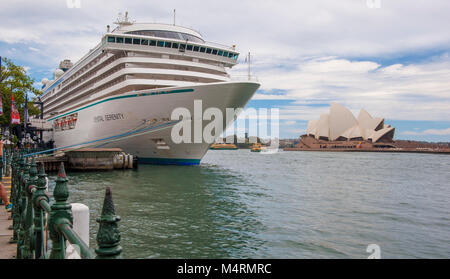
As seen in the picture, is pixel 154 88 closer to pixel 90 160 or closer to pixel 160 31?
pixel 160 31

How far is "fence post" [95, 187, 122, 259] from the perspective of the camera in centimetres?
194

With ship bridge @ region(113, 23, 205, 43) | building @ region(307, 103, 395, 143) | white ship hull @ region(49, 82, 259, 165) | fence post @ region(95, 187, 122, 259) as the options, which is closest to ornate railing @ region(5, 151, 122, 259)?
fence post @ region(95, 187, 122, 259)

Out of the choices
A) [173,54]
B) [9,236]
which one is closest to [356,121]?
[173,54]

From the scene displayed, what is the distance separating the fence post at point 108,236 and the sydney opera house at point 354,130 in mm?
120711

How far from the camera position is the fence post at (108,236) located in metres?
1.94

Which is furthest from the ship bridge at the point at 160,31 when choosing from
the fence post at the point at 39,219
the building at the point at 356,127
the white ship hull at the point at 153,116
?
the building at the point at 356,127

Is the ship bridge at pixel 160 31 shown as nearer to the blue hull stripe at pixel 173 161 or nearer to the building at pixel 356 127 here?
the blue hull stripe at pixel 173 161

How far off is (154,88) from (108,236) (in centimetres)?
2776

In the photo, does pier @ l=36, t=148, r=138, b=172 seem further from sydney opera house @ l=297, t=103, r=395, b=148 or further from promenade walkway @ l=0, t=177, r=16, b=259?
sydney opera house @ l=297, t=103, r=395, b=148

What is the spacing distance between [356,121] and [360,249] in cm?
12274

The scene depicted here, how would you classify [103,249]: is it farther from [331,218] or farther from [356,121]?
[356,121]

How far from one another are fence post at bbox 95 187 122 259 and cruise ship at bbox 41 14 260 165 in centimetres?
2418

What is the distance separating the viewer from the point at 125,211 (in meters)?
12.7

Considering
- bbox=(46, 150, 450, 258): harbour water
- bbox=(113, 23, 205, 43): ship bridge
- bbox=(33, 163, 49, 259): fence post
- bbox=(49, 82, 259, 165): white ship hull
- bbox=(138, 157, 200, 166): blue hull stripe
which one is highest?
bbox=(113, 23, 205, 43): ship bridge
